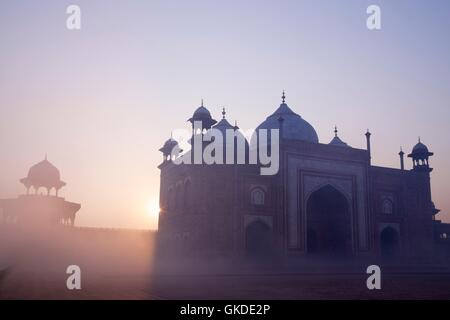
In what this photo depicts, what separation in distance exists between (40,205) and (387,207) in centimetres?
2294

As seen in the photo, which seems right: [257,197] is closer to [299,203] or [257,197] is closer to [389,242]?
[299,203]

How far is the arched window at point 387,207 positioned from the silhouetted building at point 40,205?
2095 centimetres

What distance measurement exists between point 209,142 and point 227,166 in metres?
2.30

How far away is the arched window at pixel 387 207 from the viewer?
83.8ft

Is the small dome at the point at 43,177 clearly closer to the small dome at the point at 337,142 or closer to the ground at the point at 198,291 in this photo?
the ground at the point at 198,291

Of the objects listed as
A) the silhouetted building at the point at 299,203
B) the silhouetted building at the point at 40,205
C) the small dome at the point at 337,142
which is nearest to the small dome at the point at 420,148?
the silhouetted building at the point at 299,203

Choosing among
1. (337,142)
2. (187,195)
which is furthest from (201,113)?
(337,142)

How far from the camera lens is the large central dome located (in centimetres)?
2619

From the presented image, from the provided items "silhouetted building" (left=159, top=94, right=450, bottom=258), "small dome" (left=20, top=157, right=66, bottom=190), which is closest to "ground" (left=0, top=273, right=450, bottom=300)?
"silhouetted building" (left=159, top=94, right=450, bottom=258)

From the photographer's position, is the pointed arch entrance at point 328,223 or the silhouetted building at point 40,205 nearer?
the pointed arch entrance at point 328,223

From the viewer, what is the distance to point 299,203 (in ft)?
73.2

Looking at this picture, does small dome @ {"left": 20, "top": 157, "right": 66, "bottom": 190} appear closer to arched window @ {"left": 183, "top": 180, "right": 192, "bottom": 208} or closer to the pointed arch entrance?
arched window @ {"left": 183, "top": 180, "right": 192, "bottom": 208}
